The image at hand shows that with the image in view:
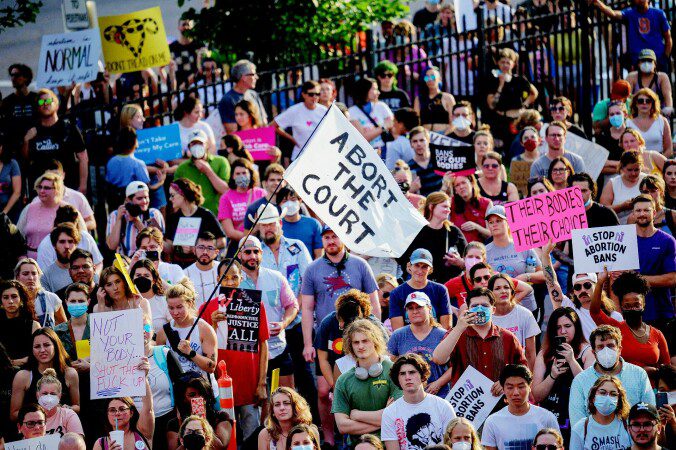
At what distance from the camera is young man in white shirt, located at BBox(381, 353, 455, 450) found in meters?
11.7

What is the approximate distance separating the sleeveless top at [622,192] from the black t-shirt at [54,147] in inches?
216

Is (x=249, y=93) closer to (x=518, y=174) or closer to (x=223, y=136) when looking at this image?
(x=223, y=136)

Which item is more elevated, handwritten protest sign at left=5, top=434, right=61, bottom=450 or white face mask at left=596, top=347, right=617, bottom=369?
white face mask at left=596, top=347, right=617, bottom=369

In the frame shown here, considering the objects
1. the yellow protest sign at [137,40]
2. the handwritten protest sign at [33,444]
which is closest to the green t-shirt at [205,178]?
the yellow protest sign at [137,40]

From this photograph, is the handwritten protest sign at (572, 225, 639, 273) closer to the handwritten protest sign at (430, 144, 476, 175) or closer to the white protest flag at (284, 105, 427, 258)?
the white protest flag at (284, 105, 427, 258)

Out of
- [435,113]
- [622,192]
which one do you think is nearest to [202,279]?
[622,192]

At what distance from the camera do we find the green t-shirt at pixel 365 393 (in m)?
12.3

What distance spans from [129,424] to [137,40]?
722cm

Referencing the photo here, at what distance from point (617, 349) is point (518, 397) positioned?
0.90m

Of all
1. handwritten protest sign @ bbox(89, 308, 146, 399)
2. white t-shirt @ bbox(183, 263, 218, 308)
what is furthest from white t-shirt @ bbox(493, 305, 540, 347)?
handwritten protest sign @ bbox(89, 308, 146, 399)

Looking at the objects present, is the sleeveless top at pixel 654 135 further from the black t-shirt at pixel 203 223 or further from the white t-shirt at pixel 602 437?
the white t-shirt at pixel 602 437

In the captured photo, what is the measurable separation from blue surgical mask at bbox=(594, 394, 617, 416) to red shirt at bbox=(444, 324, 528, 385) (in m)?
0.97

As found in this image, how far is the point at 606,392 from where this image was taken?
11727 mm

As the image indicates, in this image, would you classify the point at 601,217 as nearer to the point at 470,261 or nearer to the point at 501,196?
the point at 501,196
